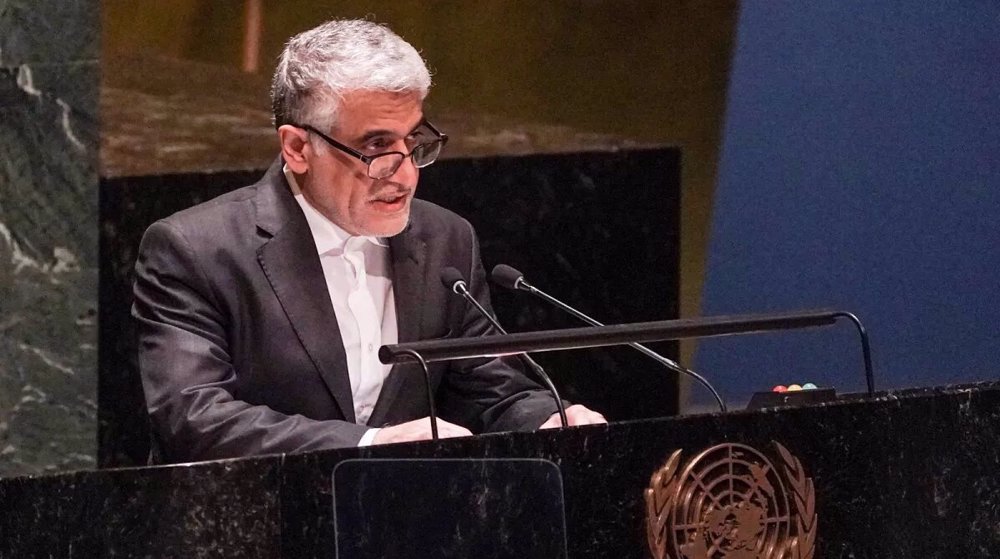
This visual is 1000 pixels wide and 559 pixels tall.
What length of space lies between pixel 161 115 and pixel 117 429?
88 cm

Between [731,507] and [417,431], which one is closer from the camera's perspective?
[731,507]

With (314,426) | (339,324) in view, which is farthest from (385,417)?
(314,426)

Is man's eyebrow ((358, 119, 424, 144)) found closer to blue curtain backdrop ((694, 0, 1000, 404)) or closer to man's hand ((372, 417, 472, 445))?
man's hand ((372, 417, 472, 445))

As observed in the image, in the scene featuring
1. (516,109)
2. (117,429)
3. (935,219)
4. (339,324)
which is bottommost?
(117,429)

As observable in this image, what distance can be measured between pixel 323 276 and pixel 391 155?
0.88ft

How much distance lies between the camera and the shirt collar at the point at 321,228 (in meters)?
3.04

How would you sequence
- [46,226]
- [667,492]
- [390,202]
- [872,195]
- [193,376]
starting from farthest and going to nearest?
[872,195]
[46,226]
[390,202]
[193,376]
[667,492]

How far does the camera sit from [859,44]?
4.56m

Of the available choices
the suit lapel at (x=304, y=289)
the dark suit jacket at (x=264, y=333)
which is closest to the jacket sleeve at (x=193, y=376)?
the dark suit jacket at (x=264, y=333)

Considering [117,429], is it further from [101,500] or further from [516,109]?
[101,500]

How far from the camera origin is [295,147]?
2980mm

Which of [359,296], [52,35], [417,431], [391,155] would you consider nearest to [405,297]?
[359,296]

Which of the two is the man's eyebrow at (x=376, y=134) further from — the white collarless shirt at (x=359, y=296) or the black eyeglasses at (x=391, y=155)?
the white collarless shirt at (x=359, y=296)

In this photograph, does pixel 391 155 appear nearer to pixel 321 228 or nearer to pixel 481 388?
pixel 321 228
